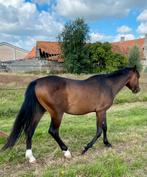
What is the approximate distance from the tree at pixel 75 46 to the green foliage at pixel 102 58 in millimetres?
1196

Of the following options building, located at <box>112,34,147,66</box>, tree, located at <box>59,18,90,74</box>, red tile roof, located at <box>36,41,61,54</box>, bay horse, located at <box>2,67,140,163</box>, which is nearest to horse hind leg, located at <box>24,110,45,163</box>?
bay horse, located at <box>2,67,140,163</box>

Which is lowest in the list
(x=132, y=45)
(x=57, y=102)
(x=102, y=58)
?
(x=57, y=102)

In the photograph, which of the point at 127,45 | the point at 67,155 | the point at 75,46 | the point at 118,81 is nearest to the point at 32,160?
the point at 67,155

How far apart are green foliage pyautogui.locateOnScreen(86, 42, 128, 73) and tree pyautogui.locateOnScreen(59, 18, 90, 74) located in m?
1.20

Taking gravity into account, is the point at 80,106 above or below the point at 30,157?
above

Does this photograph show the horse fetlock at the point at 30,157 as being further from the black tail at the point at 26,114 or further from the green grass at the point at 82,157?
the black tail at the point at 26,114

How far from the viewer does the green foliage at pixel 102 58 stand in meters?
46.0

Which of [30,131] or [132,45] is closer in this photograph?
[30,131]

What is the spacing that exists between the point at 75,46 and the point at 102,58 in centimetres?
447

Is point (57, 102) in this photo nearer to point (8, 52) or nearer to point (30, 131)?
point (30, 131)

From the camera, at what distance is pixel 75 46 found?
46125 millimetres

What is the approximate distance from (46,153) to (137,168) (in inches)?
76.6

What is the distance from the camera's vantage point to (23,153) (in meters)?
6.13

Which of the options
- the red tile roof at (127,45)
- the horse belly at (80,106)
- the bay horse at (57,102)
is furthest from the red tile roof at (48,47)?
the horse belly at (80,106)
